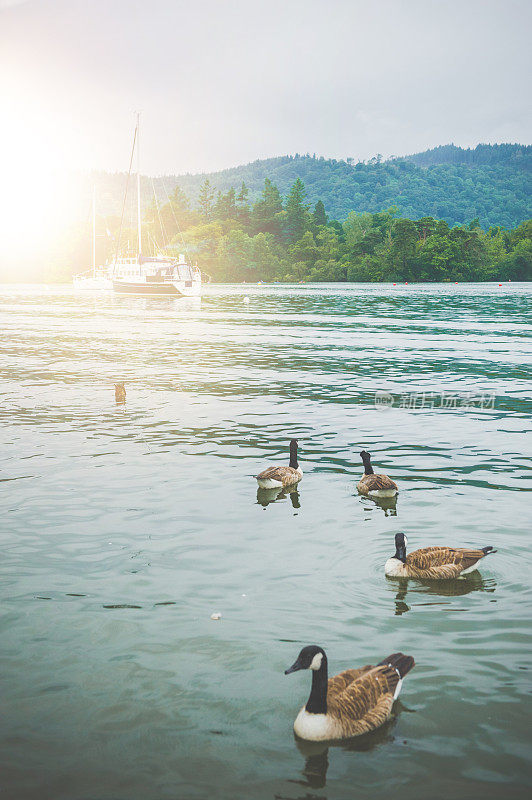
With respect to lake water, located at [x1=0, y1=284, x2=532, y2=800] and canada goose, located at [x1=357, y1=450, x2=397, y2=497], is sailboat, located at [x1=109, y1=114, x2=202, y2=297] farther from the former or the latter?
canada goose, located at [x1=357, y1=450, x2=397, y2=497]

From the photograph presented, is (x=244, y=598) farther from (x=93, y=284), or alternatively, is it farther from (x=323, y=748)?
(x=93, y=284)

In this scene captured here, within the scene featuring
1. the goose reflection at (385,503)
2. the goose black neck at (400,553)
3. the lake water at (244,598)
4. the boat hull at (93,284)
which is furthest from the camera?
the boat hull at (93,284)

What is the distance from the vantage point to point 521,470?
17.4m

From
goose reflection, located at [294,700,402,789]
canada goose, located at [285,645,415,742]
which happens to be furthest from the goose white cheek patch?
goose reflection, located at [294,700,402,789]

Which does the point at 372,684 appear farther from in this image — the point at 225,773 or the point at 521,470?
the point at 521,470

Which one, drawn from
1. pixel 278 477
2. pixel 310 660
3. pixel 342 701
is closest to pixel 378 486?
pixel 278 477

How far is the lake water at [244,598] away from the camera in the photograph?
7363mm

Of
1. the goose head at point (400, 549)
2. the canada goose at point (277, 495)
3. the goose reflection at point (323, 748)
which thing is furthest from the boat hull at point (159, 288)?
the goose reflection at point (323, 748)

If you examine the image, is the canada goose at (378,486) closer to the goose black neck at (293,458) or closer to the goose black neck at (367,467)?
the goose black neck at (367,467)

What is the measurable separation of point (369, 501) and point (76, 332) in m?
44.0

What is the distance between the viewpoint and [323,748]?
759cm

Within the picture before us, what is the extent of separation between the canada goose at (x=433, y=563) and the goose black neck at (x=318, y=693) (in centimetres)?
385

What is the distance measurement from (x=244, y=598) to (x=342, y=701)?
10.3 ft

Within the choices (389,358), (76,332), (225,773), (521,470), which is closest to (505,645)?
(225,773)
